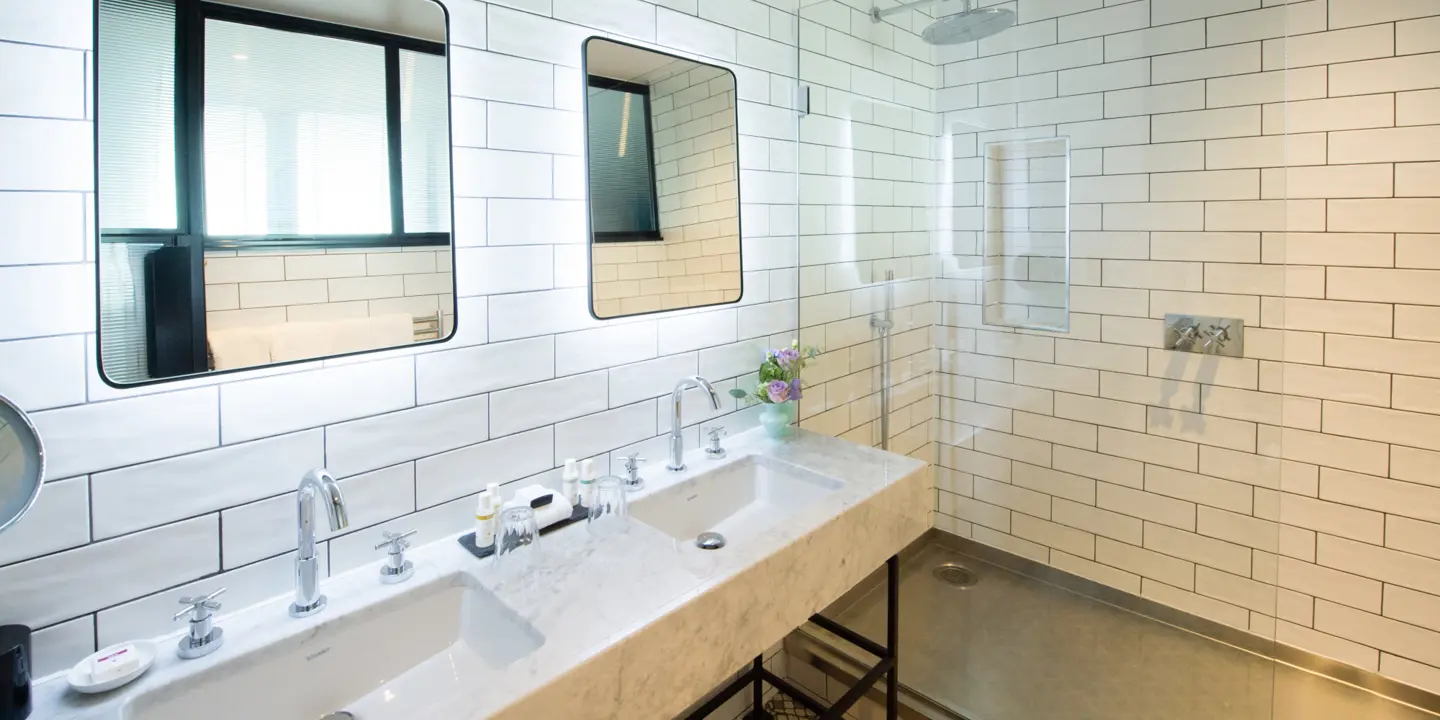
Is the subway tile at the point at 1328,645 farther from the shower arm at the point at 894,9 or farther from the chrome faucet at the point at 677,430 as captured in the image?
the shower arm at the point at 894,9

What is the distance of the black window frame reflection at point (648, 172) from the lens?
162cm

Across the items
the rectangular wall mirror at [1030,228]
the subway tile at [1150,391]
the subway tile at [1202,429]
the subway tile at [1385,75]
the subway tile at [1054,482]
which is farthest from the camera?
the subway tile at [1054,482]

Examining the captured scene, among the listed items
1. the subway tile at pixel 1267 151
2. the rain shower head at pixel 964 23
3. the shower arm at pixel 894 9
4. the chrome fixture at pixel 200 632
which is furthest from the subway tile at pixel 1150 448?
the chrome fixture at pixel 200 632

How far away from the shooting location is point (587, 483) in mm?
1494

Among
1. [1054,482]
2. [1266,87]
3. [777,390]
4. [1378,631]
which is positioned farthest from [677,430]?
[1378,631]

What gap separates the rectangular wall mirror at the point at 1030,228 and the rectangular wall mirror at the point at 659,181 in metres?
1.01

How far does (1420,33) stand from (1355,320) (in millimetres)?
795

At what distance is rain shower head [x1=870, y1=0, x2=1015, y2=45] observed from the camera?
2238mm

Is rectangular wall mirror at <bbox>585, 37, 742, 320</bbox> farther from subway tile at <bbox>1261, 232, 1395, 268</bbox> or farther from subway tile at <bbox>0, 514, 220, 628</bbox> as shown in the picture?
subway tile at <bbox>1261, 232, 1395, 268</bbox>

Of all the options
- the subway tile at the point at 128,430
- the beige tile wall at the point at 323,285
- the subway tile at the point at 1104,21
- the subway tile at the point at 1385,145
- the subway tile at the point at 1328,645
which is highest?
the subway tile at the point at 1104,21

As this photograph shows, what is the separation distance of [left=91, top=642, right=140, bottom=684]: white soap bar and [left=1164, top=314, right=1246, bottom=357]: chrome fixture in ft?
8.71

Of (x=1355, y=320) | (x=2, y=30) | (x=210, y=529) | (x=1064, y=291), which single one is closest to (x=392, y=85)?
(x=2, y=30)

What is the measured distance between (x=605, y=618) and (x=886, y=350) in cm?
164

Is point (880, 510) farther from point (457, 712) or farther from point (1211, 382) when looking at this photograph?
point (1211, 382)
